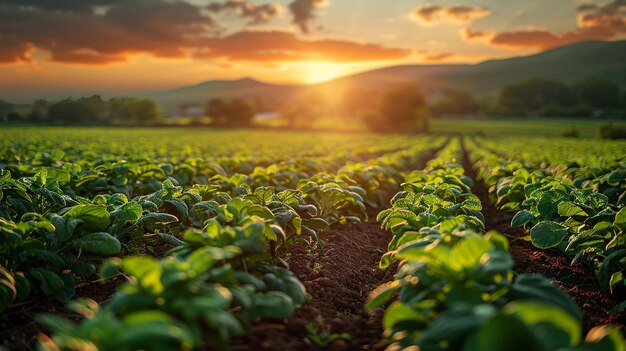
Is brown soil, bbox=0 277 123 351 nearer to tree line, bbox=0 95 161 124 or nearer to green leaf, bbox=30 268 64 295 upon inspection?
green leaf, bbox=30 268 64 295

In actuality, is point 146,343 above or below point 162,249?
above

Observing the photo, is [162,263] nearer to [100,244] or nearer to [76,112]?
[100,244]

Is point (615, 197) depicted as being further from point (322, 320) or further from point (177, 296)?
point (177, 296)

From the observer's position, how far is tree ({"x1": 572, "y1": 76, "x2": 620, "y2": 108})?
11819cm

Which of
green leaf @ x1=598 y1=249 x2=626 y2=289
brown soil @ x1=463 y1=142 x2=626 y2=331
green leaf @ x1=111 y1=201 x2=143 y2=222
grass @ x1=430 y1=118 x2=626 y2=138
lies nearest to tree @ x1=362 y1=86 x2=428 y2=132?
grass @ x1=430 y1=118 x2=626 y2=138

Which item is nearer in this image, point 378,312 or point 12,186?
point 378,312

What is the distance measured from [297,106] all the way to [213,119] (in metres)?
16.9

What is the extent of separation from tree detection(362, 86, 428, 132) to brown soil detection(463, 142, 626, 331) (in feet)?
239

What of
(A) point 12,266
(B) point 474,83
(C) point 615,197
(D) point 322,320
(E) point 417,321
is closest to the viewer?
(E) point 417,321

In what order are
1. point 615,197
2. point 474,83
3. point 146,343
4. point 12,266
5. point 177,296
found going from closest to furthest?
point 146,343, point 177,296, point 12,266, point 615,197, point 474,83

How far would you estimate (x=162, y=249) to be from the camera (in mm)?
5703

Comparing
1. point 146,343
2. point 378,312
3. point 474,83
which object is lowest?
point 378,312

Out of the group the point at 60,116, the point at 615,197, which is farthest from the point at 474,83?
the point at 615,197

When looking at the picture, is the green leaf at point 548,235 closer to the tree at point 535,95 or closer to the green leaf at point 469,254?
the green leaf at point 469,254
